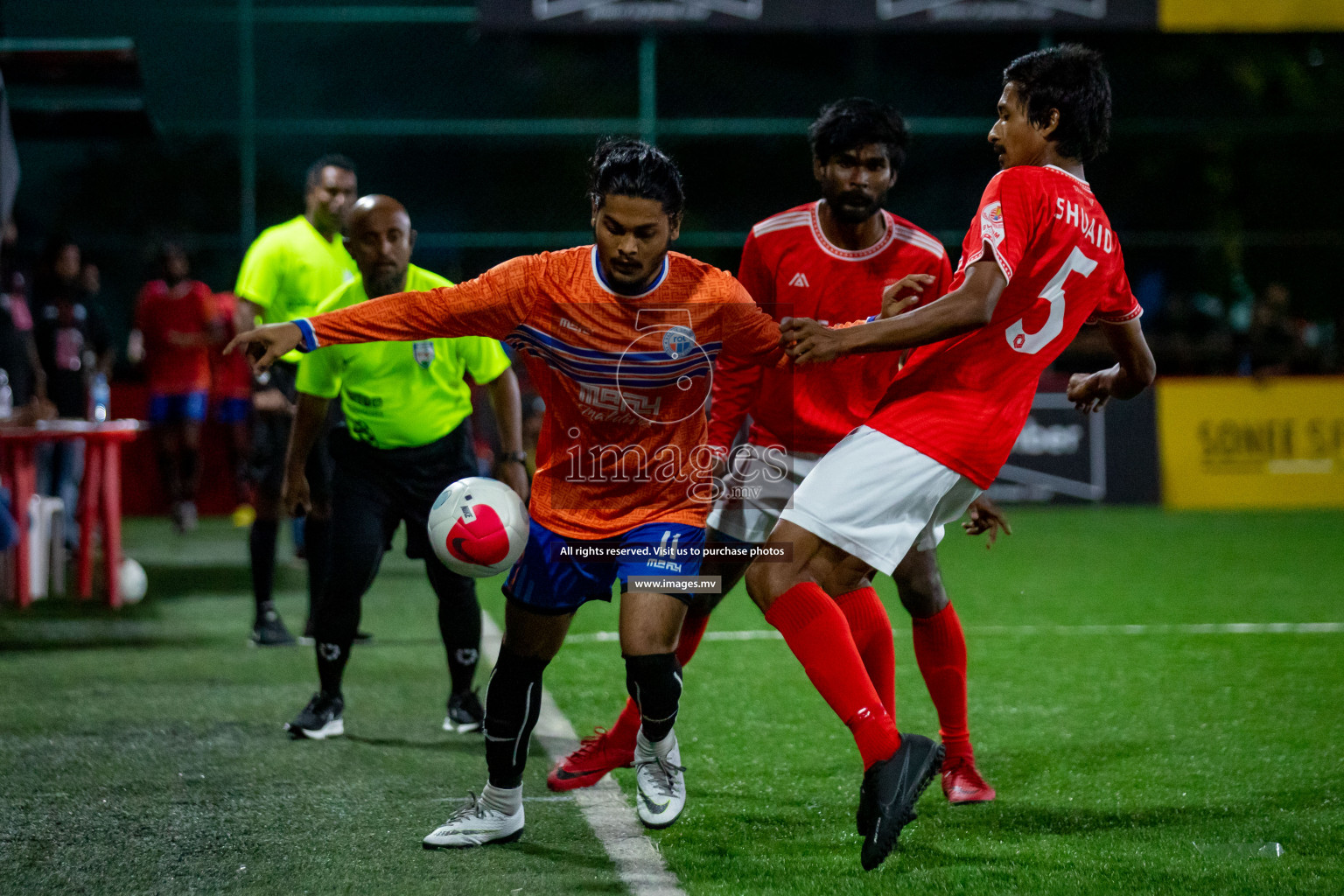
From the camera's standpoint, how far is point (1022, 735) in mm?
5113

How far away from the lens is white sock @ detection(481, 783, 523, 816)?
382cm

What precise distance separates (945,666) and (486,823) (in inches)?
56.7

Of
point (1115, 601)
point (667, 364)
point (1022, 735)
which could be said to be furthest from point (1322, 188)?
point (667, 364)

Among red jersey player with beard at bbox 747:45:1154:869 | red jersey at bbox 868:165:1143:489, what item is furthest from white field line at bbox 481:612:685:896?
red jersey at bbox 868:165:1143:489

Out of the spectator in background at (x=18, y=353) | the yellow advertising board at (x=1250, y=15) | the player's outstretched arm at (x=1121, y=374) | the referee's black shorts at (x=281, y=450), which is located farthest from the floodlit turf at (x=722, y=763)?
the yellow advertising board at (x=1250, y=15)

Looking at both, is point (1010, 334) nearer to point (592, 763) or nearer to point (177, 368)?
point (592, 763)

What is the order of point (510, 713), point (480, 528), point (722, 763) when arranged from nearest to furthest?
1. point (510, 713)
2. point (480, 528)
3. point (722, 763)

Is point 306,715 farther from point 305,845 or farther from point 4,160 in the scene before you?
point 4,160

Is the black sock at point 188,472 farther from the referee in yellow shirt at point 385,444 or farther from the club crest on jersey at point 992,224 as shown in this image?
the club crest on jersey at point 992,224

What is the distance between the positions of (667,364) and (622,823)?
126 centimetres

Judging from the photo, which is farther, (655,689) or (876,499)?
(655,689)

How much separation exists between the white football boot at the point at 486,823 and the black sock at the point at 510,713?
0.03 metres

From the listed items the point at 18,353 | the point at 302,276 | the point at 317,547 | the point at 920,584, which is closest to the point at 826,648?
the point at 920,584

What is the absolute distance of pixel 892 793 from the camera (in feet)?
11.1
